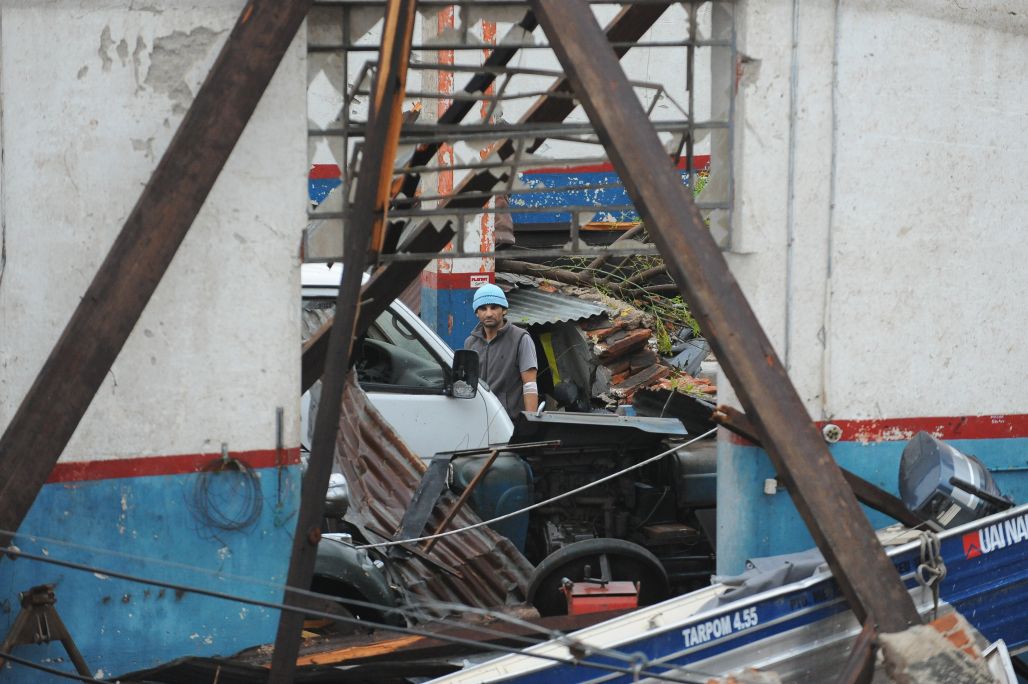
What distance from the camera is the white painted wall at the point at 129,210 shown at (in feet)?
16.7

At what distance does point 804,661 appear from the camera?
485 cm

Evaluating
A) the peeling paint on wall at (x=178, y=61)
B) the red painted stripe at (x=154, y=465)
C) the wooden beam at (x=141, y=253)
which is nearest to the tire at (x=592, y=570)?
the red painted stripe at (x=154, y=465)

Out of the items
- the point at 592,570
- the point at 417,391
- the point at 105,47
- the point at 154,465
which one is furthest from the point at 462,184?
the point at 417,391

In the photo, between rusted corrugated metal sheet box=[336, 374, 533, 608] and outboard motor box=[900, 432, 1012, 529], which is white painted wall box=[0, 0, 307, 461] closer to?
rusted corrugated metal sheet box=[336, 374, 533, 608]

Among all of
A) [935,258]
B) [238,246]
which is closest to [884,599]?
[935,258]

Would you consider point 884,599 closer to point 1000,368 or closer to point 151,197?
point 1000,368

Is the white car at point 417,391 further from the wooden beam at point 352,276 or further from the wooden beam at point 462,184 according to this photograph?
the wooden beam at point 352,276

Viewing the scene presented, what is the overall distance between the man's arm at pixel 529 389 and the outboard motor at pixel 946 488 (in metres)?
4.61

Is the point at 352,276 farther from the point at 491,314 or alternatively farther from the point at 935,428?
the point at 491,314

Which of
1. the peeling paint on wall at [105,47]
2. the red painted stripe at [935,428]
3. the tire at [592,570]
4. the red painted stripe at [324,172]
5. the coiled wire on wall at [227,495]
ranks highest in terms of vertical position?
the red painted stripe at [324,172]

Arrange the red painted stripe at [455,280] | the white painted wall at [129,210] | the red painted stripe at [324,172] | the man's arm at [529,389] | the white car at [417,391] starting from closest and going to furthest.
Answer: the white painted wall at [129,210] < the white car at [417,391] < the man's arm at [529,389] < the red painted stripe at [455,280] < the red painted stripe at [324,172]

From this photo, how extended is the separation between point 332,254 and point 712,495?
3024mm

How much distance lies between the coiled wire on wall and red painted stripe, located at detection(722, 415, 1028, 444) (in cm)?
225

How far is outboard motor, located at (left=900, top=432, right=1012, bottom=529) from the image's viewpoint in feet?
17.5
